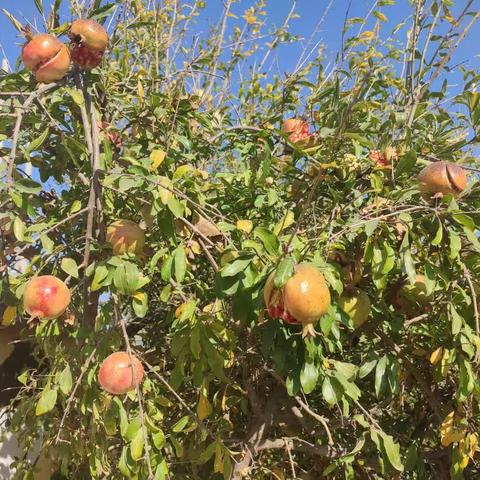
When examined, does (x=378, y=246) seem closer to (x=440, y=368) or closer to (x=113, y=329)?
(x=440, y=368)

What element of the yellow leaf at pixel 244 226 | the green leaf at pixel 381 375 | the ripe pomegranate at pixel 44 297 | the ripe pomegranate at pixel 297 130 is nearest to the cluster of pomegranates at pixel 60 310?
the ripe pomegranate at pixel 44 297

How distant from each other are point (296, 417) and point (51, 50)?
4.89ft

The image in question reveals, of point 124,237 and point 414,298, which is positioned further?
point 414,298

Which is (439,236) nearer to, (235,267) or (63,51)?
(235,267)

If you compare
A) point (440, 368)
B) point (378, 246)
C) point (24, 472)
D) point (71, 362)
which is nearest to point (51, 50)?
point (71, 362)

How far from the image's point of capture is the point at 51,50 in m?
1.42

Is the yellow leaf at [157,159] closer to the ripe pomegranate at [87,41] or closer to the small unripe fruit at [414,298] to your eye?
the ripe pomegranate at [87,41]

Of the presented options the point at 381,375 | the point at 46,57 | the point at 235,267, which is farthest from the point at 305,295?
the point at 46,57

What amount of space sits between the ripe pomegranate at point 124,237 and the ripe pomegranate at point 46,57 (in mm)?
438

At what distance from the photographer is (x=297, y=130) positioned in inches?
74.1

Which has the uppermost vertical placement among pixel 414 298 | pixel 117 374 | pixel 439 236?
pixel 439 236

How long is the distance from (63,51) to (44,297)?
666 mm

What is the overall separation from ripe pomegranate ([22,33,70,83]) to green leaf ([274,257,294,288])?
0.85m

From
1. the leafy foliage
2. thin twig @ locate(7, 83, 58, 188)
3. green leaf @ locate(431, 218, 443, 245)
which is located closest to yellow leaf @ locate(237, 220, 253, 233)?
the leafy foliage
